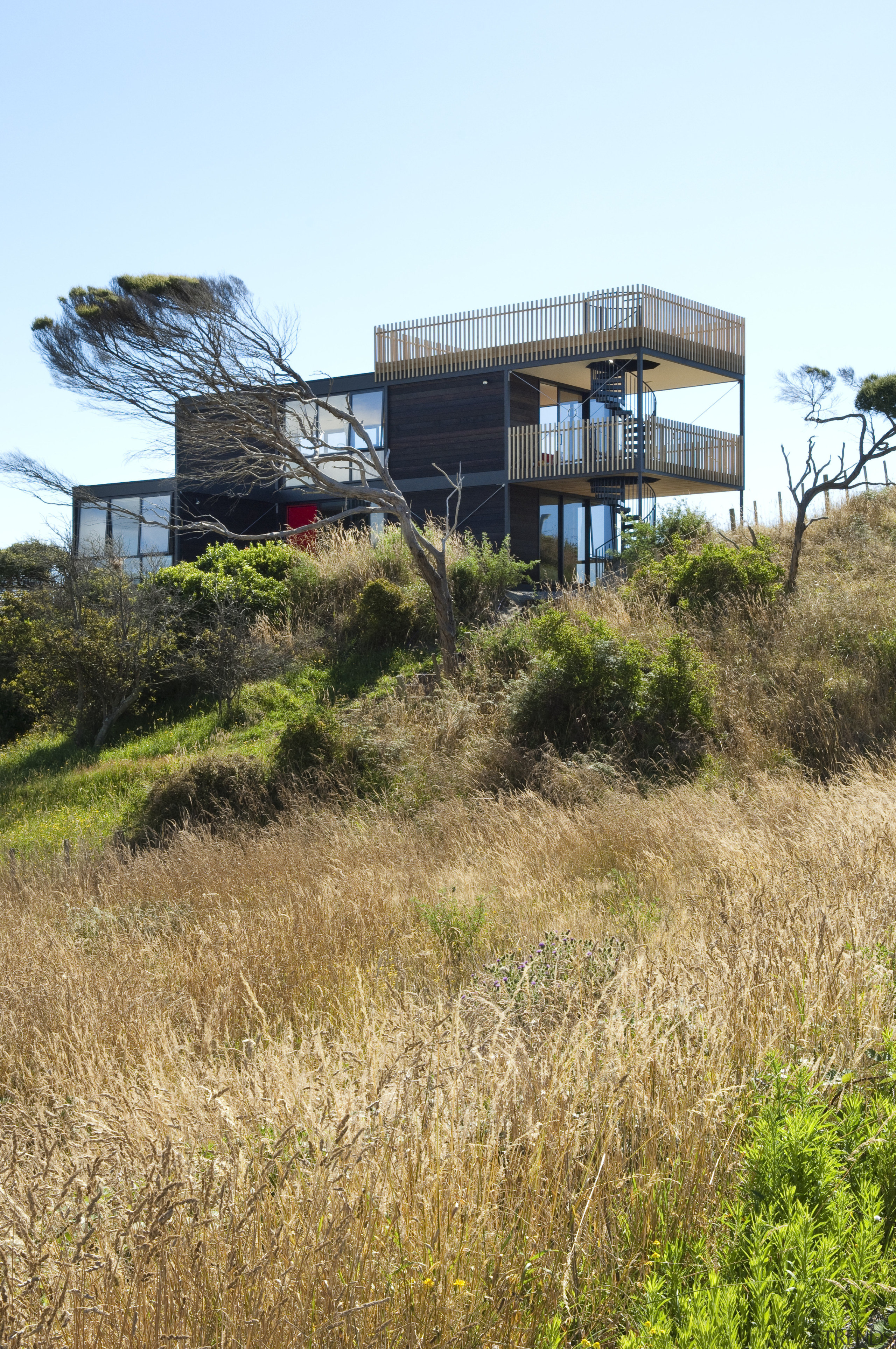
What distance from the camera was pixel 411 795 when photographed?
13422 millimetres

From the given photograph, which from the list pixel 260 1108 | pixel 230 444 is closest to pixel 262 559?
pixel 230 444

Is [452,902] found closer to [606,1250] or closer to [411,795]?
[606,1250]

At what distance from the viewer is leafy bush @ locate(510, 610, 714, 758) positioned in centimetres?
1338

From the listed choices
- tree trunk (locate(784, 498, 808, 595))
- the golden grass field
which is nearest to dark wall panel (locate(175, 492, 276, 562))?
tree trunk (locate(784, 498, 808, 595))

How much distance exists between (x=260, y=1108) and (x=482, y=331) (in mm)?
25141

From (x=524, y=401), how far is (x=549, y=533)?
10.8ft

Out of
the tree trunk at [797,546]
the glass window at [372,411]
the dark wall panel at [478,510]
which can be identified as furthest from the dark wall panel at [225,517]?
the tree trunk at [797,546]

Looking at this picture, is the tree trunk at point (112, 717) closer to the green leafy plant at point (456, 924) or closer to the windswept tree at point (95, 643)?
the windswept tree at point (95, 643)

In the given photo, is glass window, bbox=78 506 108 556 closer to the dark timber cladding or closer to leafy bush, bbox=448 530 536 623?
the dark timber cladding

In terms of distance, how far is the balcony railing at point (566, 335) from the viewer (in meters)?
24.7

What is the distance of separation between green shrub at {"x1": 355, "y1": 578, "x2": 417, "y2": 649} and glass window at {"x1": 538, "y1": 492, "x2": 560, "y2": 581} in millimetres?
8207

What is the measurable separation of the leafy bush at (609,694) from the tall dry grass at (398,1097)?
19.4 feet

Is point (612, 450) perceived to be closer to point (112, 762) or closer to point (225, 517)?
point (225, 517)

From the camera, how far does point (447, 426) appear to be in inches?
1056
